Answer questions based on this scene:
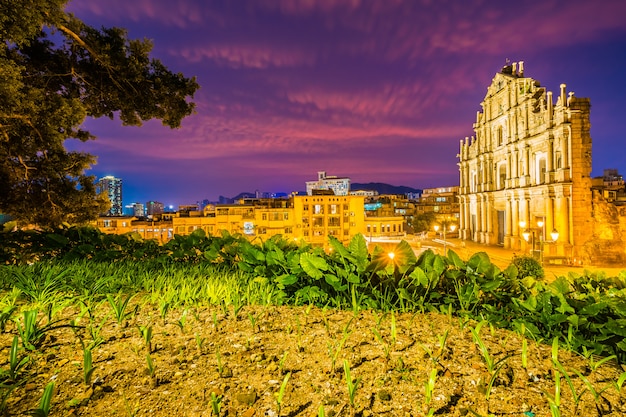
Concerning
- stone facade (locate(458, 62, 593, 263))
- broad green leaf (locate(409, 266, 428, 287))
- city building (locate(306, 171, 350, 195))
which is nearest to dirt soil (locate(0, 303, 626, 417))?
broad green leaf (locate(409, 266, 428, 287))

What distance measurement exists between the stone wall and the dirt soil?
26.6 m

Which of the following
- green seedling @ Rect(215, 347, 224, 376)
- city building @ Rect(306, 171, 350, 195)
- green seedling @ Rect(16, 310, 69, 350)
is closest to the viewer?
green seedling @ Rect(215, 347, 224, 376)

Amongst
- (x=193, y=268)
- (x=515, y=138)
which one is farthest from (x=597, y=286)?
(x=515, y=138)

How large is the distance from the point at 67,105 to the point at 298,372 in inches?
275

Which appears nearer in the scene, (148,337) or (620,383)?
(620,383)


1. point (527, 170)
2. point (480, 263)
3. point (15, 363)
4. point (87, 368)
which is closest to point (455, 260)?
point (480, 263)

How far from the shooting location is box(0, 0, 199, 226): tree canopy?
628 centimetres

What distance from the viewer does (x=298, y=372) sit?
2102 millimetres

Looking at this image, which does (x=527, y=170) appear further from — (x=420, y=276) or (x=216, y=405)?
(x=216, y=405)

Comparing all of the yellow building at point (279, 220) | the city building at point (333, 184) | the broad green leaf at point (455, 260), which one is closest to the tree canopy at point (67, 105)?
the broad green leaf at point (455, 260)

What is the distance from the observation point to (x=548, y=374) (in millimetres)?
2088

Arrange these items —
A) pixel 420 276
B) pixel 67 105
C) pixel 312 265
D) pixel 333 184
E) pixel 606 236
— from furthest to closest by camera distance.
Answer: pixel 333 184 < pixel 606 236 < pixel 67 105 < pixel 312 265 < pixel 420 276

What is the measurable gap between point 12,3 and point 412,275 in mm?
7072

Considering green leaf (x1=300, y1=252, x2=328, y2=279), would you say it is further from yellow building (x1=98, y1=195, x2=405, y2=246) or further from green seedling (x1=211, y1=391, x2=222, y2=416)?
yellow building (x1=98, y1=195, x2=405, y2=246)
